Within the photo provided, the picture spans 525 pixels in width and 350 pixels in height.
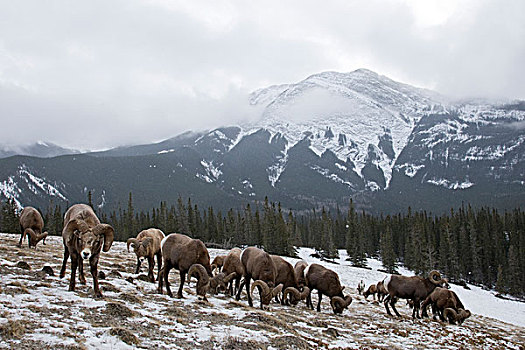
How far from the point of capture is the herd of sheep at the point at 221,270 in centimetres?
1158

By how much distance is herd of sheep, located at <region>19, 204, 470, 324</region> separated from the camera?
11.6 metres

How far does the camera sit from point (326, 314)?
1834 cm

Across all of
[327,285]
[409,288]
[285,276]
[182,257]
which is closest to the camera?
[182,257]

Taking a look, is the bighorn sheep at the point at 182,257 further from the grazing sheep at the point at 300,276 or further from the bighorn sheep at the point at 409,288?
the bighorn sheep at the point at 409,288

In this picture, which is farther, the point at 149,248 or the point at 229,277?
the point at 149,248

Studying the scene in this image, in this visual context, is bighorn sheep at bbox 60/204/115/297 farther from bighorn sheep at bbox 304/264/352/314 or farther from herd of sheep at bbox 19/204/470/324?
bighorn sheep at bbox 304/264/352/314

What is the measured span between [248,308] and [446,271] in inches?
2954

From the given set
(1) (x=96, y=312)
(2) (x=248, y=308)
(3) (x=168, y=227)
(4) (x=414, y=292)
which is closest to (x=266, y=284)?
(2) (x=248, y=308)

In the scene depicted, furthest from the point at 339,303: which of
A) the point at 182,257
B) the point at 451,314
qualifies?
the point at 182,257

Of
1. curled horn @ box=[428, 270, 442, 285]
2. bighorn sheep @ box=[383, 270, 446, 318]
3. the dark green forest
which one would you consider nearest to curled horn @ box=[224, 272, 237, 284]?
bighorn sheep @ box=[383, 270, 446, 318]

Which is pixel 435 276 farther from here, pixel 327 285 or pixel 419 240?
pixel 419 240

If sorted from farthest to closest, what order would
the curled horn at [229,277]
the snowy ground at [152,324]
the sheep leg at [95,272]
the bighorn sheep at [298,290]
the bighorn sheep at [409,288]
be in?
1. the bighorn sheep at [409,288]
2. the bighorn sheep at [298,290]
3. the curled horn at [229,277]
4. the sheep leg at [95,272]
5. the snowy ground at [152,324]

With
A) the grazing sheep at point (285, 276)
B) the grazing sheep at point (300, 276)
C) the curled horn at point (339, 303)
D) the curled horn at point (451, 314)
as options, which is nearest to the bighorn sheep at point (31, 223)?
the grazing sheep at point (285, 276)

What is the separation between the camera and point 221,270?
18938 mm
